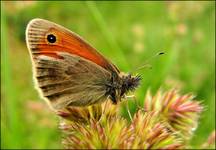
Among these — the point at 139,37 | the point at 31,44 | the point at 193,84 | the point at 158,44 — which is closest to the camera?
the point at 31,44

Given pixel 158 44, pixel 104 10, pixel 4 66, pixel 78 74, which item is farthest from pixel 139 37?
pixel 78 74

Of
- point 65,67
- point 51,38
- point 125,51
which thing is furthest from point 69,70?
point 125,51

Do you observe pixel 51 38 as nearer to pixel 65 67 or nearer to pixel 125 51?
pixel 65 67

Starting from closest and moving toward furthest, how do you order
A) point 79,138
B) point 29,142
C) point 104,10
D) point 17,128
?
point 79,138 → point 17,128 → point 29,142 → point 104,10

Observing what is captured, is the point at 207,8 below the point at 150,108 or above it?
above

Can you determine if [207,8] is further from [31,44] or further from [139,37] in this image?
[31,44]

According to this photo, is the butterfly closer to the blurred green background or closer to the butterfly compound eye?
the butterfly compound eye

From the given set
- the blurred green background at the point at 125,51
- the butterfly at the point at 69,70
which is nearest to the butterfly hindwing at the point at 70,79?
the butterfly at the point at 69,70
